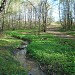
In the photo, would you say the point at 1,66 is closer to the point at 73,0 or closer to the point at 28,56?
the point at 28,56

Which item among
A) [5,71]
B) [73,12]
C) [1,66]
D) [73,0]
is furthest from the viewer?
[73,12]

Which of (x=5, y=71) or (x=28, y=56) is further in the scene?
(x=28, y=56)

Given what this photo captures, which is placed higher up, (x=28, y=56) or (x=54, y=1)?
(x=54, y=1)

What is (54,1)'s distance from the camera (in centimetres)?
5428

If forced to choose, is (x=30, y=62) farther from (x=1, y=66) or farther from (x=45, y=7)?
(x=45, y=7)

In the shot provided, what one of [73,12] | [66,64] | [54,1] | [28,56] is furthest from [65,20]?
[66,64]

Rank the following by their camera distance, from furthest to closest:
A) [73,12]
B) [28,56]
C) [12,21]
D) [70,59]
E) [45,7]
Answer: [12,21] → [73,12] → [45,7] → [28,56] → [70,59]

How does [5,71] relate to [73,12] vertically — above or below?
below

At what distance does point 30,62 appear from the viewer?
19.1 m

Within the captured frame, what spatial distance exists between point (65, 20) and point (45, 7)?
1954cm

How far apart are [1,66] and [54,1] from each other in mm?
41904

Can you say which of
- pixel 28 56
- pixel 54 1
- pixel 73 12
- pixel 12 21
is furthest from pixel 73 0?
pixel 28 56

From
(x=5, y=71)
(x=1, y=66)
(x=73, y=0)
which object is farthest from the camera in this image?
(x=73, y=0)

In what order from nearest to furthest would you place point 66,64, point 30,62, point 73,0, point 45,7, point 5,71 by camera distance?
point 5,71, point 66,64, point 30,62, point 45,7, point 73,0
